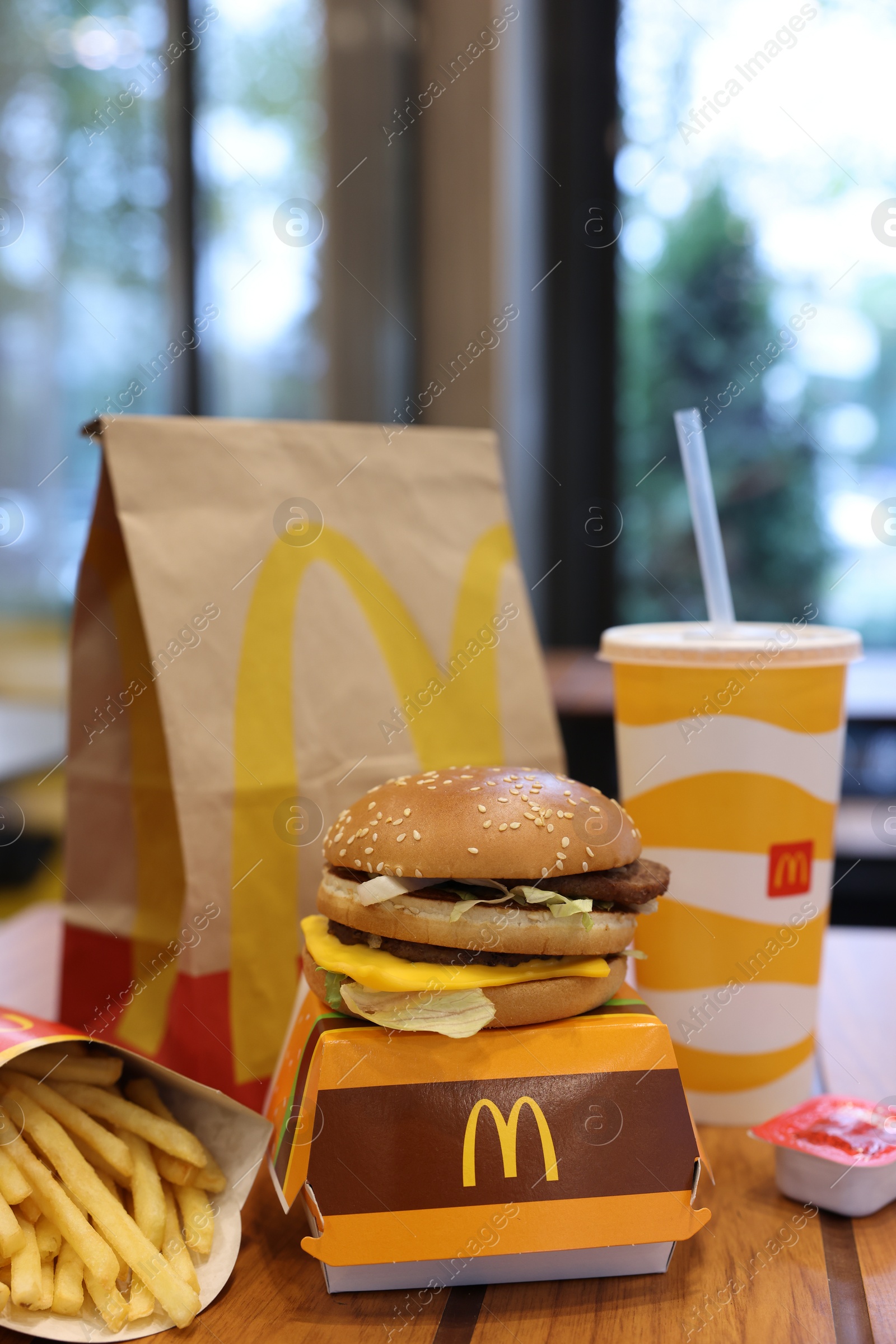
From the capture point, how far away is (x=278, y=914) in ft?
4.35

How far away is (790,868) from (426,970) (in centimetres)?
49

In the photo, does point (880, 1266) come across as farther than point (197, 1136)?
No

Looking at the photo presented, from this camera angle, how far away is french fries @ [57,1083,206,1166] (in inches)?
37.0

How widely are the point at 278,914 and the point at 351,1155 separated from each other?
0.46m

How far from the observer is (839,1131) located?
→ 1050 millimetres

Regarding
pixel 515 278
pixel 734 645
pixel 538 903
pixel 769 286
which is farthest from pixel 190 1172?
pixel 769 286

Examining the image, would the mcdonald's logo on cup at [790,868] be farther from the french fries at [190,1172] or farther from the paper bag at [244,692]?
the french fries at [190,1172]

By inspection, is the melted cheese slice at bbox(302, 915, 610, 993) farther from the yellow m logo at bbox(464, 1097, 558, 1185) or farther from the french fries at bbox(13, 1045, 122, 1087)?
the french fries at bbox(13, 1045, 122, 1087)

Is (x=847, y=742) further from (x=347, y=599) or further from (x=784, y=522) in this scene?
(x=347, y=599)

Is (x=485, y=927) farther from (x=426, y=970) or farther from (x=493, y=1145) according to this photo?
(x=493, y=1145)

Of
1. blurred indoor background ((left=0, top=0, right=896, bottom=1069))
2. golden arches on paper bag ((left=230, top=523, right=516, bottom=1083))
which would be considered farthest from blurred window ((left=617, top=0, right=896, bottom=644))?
golden arches on paper bag ((left=230, top=523, right=516, bottom=1083))

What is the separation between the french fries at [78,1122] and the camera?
3.04 ft

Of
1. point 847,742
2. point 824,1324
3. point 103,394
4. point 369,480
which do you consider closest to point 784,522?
point 847,742

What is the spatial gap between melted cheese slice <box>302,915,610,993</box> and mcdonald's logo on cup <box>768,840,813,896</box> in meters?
0.31
